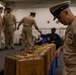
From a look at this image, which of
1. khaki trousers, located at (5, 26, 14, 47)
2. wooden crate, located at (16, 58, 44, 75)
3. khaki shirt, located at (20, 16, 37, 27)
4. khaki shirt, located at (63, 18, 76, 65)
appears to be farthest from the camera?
khaki trousers, located at (5, 26, 14, 47)

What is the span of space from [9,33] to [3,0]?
5554 millimetres

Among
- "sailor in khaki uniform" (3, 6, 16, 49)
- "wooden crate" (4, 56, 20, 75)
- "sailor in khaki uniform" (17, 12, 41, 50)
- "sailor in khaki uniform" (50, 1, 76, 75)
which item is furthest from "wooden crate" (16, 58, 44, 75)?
"sailor in khaki uniform" (3, 6, 16, 49)

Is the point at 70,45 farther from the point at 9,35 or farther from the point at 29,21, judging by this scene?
the point at 9,35

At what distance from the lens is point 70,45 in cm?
198

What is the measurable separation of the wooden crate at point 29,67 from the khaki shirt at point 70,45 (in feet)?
1.46

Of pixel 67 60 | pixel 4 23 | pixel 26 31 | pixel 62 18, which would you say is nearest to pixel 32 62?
pixel 67 60

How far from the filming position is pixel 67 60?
2014 mm

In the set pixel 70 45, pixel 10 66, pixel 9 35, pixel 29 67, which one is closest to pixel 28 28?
pixel 9 35

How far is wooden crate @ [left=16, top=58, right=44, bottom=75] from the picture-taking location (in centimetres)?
233

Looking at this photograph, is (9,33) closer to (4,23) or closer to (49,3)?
(4,23)

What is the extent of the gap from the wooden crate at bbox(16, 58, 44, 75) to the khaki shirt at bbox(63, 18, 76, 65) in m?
0.44

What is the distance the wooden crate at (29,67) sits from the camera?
2332 mm

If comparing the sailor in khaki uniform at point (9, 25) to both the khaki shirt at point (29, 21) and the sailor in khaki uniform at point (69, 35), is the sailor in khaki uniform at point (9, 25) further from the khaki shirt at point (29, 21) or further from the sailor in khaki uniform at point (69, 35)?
the sailor in khaki uniform at point (69, 35)

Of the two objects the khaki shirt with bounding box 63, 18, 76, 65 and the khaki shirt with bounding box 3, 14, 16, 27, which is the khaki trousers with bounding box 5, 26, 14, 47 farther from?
the khaki shirt with bounding box 63, 18, 76, 65
